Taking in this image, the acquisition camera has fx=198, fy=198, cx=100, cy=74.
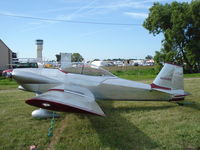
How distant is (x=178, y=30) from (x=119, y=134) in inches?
941

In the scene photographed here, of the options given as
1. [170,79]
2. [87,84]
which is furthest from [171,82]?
[87,84]

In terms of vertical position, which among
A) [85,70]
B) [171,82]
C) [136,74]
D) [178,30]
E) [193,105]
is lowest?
[136,74]

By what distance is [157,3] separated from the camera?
27984mm

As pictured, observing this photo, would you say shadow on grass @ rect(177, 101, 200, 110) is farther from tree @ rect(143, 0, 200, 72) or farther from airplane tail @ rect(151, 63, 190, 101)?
tree @ rect(143, 0, 200, 72)

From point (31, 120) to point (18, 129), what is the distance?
2.30 feet

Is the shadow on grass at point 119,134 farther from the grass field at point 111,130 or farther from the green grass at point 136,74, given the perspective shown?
the green grass at point 136,74

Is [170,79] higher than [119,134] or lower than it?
higher

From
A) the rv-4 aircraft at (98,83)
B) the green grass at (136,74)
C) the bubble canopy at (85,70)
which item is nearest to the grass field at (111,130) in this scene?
the rv-4 aircraft at (98,83)

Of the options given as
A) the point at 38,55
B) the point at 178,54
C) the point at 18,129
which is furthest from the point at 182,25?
the point at 18,129

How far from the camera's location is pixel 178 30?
25.1m

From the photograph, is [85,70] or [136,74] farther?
[136,74]

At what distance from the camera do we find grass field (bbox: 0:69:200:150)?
3.86 metres

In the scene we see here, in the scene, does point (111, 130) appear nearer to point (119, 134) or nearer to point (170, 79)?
point (119, 134)

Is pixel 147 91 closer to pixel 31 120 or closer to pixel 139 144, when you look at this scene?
pixel 139 144
